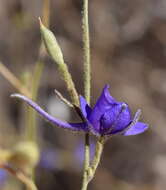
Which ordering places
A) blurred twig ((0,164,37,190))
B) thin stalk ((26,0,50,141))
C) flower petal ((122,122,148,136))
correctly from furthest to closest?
thin stalk ((26,0,50,141))
blurred twig ((0,164,37,190))
flower petal ((122,122,148,136))

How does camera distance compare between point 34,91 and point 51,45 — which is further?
point 34,91

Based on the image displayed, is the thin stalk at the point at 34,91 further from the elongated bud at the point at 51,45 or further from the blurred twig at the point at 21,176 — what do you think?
the elongated bud at the point at 51,45

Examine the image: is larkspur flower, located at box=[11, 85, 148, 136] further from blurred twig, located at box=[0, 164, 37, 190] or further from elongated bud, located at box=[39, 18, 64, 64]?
blurred twig, located at box=[0, 164, 37, 190]

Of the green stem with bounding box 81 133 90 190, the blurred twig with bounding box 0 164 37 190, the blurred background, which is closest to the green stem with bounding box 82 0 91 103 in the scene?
the green stem with bounding box 81 133 90 190

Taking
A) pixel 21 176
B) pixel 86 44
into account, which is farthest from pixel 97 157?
pixel 21 176

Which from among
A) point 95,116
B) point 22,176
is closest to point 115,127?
point 95,116

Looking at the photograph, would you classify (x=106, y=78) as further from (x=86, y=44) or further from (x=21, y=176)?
(x=86, y=44)

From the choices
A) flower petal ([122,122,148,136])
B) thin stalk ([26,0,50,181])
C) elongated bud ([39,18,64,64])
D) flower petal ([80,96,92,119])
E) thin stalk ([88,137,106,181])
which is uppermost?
elongated bud ([39,18,64,64])

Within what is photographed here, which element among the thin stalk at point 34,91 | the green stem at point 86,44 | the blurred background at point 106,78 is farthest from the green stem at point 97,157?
the blurred background at point 106,78

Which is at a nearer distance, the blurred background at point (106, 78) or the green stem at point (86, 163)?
the green stem at point (86, 163)
